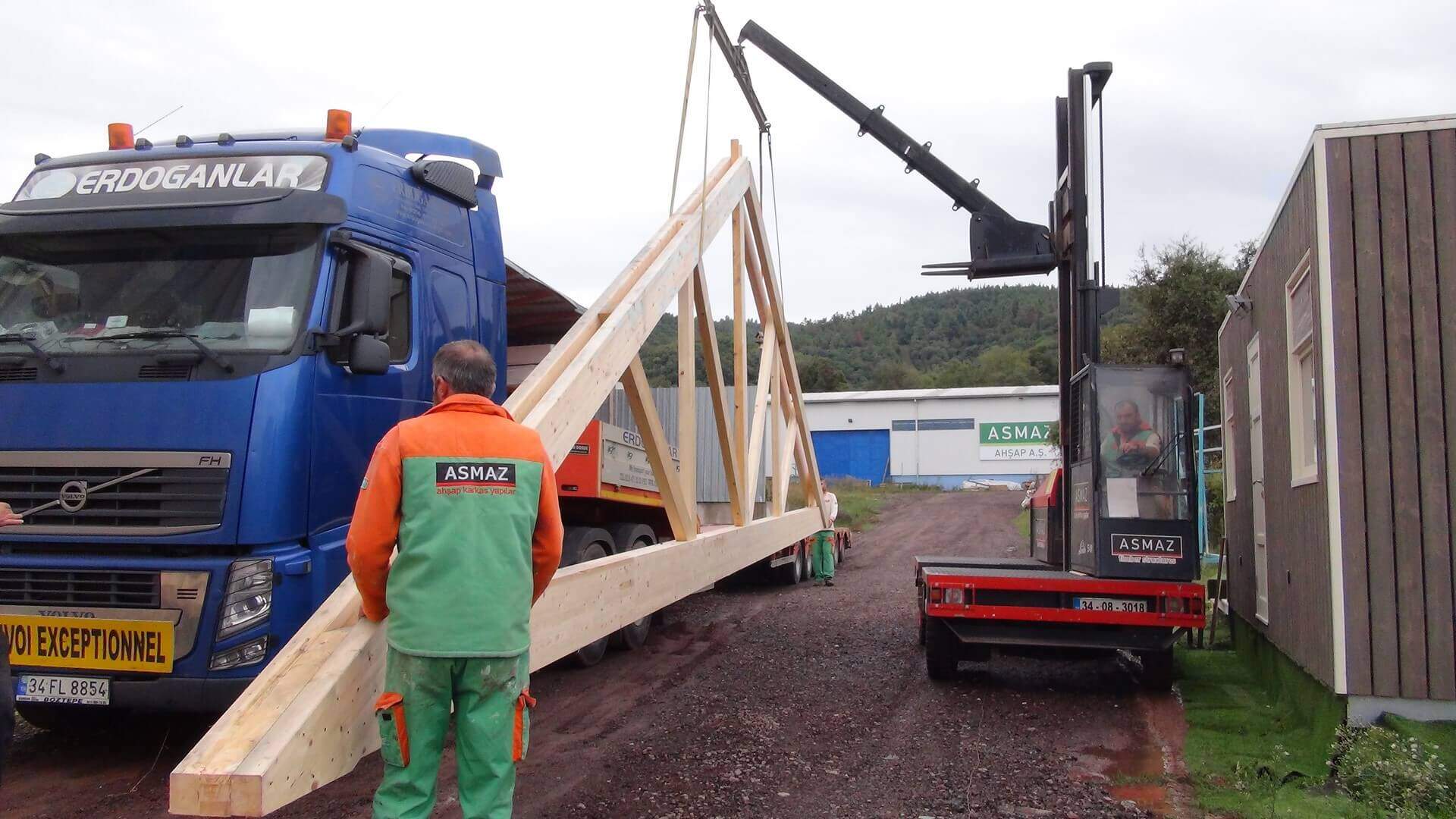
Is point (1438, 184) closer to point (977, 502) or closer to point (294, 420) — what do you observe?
point (294, 420)

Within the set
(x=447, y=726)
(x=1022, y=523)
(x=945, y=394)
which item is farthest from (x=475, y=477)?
(x=945, y=394)

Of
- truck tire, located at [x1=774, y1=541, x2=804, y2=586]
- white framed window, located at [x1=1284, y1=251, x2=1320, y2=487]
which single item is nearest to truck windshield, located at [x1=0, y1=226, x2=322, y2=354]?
white framed window, located at [x1=1284, y1=251, x2=1320, y2=487]

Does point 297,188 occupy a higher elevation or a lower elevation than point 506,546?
higher

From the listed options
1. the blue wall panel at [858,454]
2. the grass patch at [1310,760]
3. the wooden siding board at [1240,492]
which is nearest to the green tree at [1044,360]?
the blue wall panel at [858,454]

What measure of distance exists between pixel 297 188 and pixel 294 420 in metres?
1.11

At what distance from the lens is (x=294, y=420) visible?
4.33m

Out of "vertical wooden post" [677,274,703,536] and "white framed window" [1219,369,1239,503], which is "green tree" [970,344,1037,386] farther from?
"vertical wooden post" [677,274,703,536]

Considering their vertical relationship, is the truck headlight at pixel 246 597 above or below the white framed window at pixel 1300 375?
below

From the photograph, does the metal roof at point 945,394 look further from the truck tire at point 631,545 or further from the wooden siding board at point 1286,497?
the wooden siding board at point 1286,497

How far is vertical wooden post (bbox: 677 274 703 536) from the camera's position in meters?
6.05

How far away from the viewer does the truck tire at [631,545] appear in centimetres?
822

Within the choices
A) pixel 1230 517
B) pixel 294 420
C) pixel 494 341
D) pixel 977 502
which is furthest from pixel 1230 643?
pixel 977 502

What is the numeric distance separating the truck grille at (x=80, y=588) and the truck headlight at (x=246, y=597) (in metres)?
0.30

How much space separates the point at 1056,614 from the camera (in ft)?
23.7
